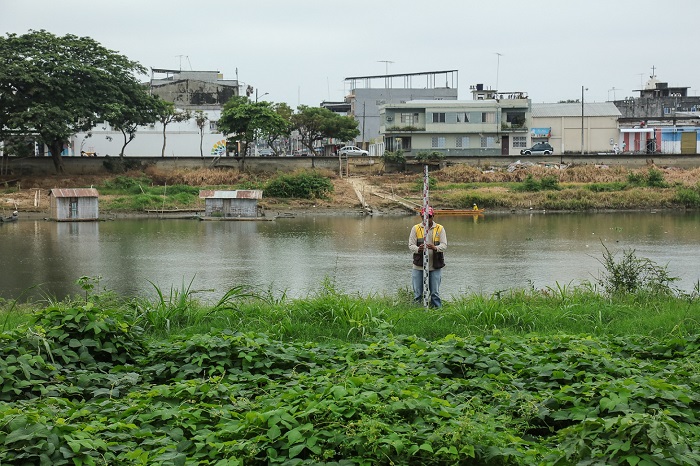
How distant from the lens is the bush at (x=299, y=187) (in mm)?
50750

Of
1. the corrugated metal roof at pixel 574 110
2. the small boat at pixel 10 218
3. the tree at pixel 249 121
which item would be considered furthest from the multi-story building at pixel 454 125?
the small boat at pixel 10 218

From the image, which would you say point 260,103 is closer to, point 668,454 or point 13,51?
point 13,51

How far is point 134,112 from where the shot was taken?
171 feet

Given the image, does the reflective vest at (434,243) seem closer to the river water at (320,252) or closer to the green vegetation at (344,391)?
the river water at (320,252)

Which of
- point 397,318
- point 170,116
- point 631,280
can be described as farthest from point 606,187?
point 397,318

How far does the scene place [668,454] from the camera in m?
5.11

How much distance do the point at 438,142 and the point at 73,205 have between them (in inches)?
1287

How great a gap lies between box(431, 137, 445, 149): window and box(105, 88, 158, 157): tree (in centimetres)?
2336

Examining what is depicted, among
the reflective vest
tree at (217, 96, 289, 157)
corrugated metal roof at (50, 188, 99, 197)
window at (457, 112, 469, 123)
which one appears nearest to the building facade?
window at (457, 112, 469, 123)

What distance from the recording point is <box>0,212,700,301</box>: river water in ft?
66.4

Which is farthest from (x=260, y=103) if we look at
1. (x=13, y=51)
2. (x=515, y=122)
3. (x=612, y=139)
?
(x=612, y=139)

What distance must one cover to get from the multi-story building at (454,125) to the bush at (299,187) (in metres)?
16.3

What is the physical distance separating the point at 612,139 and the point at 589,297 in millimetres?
62521

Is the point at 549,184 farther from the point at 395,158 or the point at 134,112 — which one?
the point at 134,112
